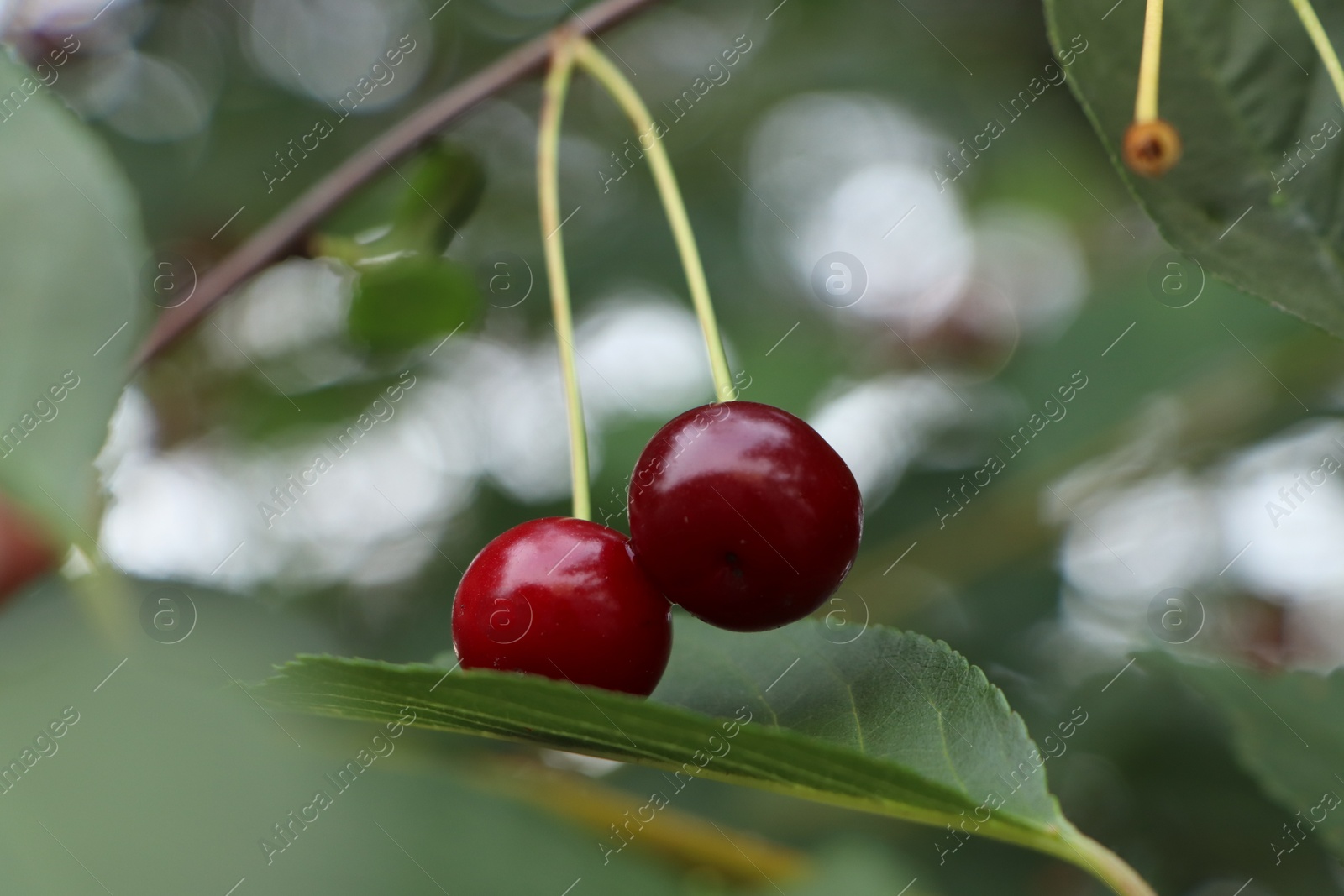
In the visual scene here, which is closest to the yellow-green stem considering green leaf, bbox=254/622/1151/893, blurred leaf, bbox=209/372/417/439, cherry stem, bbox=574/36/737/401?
cherry stem, bbox=574/36/737/401

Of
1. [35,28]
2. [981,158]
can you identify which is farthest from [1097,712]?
[35,28]

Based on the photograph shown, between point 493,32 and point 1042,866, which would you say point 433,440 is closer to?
point 493,32

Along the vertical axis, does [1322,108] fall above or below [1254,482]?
above

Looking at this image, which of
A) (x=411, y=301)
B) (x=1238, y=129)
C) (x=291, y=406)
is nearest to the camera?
(x=1238, y=129)

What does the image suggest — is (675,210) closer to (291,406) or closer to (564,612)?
(564,612)

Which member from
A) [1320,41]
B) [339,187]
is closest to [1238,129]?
[1320,41]

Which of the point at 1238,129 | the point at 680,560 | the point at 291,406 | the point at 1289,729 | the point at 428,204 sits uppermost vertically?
the point at 1238,129

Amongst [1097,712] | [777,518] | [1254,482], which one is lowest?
[1097,712]
